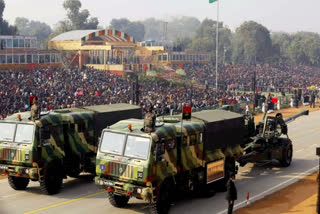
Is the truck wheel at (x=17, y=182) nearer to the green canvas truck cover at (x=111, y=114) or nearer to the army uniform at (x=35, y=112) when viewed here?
the army uniform at (x=35, y=112)

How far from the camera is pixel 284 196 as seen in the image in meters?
18.3

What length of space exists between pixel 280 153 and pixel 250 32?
392 feet

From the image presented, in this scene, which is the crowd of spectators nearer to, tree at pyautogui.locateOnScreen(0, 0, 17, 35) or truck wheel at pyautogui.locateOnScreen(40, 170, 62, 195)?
truck wheel at pyautogui.locateOnScreen(40, 170, 62, 195)

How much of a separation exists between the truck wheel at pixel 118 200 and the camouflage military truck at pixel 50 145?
2.72 m

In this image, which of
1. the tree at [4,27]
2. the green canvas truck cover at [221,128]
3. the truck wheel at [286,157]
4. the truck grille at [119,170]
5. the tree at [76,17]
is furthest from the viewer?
the tree at [76,17]

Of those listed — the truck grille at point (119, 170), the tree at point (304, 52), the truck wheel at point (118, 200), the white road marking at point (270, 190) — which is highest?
the tree at point (304, 52)

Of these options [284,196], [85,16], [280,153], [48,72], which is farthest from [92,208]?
[85,16]

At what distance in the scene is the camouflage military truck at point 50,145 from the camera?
1703 centimetres

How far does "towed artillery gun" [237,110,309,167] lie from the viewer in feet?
70.5

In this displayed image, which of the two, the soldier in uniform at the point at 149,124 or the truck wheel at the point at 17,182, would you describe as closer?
the soldier in uniform at the point at 149,124

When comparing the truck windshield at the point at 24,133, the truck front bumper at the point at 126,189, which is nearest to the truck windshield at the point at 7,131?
the truck windshield at the point at 24,133

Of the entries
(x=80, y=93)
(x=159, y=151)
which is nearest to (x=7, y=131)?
(x=159, y=151)

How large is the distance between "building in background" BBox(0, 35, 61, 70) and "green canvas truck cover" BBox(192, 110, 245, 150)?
44752 mm

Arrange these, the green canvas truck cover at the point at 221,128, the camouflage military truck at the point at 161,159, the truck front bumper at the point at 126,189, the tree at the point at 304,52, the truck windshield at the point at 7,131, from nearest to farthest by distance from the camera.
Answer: the truck front bumper at the point at 126,189 → the camouflage military truck at the point at 161,159 → the green canvas truck cover at the point at 221,128 → the truck windshield at the point at 7,131 → the tree at the point at 304,52
